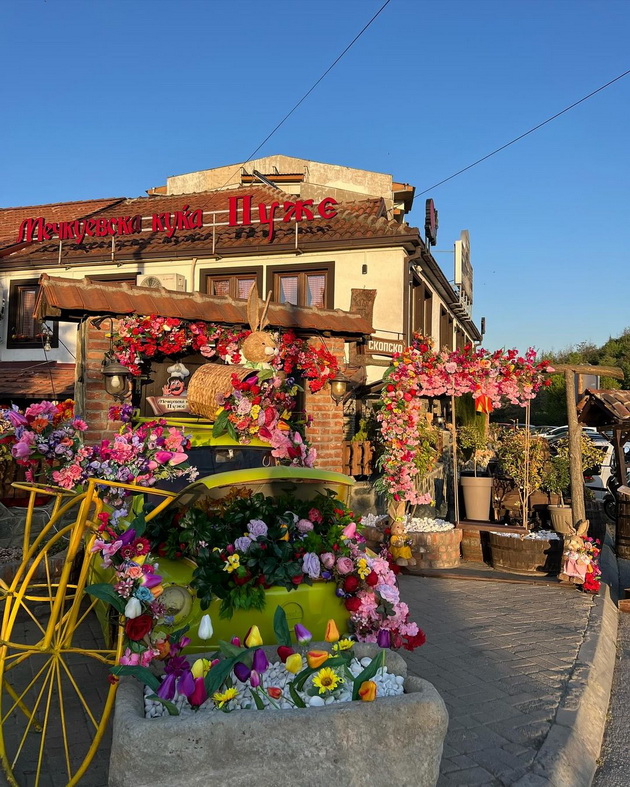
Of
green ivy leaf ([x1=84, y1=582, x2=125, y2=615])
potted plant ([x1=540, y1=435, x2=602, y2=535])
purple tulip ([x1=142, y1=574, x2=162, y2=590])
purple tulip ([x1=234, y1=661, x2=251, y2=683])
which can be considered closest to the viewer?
purple tulip ([x1=234, y1=661, x2=251, y2=683])

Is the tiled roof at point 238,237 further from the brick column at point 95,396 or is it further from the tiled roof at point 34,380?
the brick column at point 95,396

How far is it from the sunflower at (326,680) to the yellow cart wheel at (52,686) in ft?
3.55

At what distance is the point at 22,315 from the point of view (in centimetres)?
1795

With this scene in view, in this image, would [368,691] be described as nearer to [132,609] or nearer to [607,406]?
[132,609]

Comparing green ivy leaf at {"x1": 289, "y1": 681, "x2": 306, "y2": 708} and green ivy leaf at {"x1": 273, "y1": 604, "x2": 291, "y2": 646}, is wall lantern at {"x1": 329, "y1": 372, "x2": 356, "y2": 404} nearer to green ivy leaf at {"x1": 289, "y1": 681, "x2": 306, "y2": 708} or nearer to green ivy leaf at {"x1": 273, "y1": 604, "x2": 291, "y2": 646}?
green ivy leaf at {"x1": 273, "y1": 604, "x2": 291, "y2": 646}

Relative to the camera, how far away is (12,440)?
17.0 ft

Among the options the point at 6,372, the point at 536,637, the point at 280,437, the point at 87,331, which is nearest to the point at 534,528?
the point at 536,637

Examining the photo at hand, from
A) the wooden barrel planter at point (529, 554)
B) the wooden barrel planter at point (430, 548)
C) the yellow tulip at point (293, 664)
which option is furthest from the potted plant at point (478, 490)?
the yellow tulip at point (293, 664)

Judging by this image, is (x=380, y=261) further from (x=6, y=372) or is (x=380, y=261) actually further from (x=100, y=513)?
(x=100, y=513)

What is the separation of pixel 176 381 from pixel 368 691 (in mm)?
6324

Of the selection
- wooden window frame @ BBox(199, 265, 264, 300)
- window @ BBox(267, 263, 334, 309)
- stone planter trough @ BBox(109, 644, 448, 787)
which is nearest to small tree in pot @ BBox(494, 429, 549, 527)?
window @ BBox(267, 263, 334, 309)

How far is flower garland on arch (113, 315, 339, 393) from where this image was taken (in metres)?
7.74

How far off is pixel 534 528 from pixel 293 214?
9.25 meters

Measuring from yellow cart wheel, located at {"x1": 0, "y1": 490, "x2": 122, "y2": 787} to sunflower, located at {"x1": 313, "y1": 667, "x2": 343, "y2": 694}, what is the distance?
1081 millimetres
